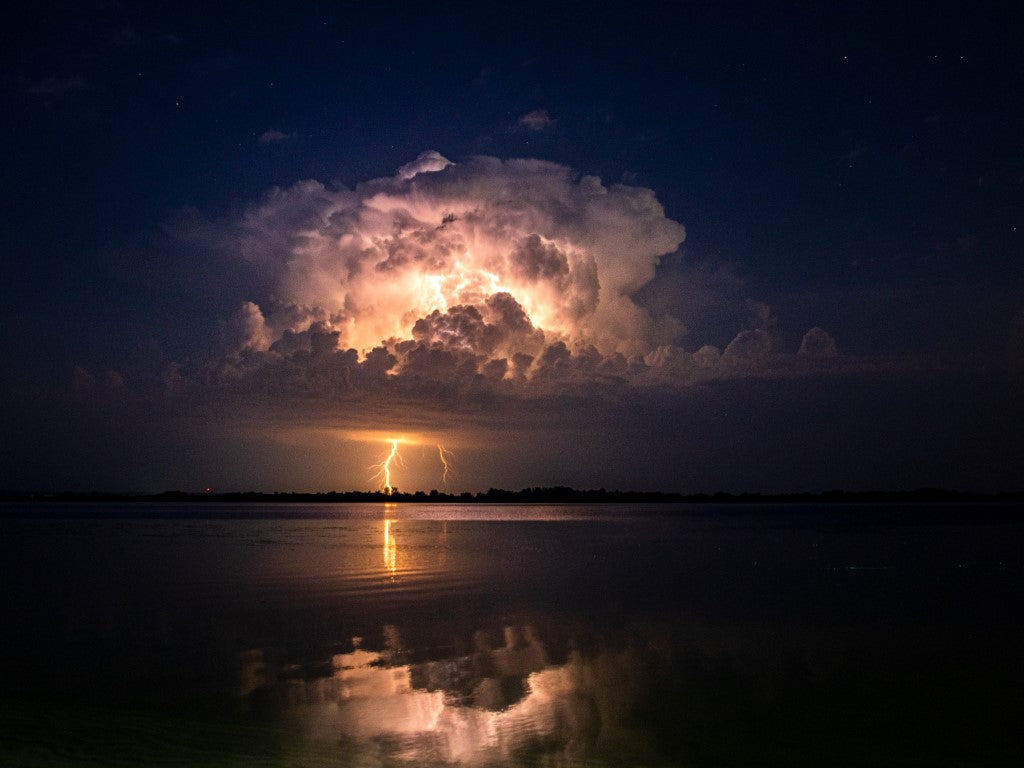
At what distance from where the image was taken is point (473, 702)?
1272 cm

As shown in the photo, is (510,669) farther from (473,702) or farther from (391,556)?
(391,556)

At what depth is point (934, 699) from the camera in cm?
1345

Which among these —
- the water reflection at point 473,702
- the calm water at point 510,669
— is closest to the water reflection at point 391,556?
the calm water at point 510,669

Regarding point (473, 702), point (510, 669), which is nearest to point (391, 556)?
point (510, 669)

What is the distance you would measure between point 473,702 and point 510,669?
2.51 m

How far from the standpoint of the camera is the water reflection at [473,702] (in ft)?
34.9

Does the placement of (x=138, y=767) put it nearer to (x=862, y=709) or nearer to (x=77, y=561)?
(x=862, y=709)

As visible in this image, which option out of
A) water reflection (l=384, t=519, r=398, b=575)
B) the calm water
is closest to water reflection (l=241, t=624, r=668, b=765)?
the calm water

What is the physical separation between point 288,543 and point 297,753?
43.6 m

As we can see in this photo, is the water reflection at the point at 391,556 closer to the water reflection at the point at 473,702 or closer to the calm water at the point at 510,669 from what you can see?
the calm water at the point at 510,669

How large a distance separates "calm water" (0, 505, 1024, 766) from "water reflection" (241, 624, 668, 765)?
0.06 meters

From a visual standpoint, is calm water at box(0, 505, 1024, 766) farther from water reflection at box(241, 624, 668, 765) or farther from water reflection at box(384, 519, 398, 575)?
water reflection at box(384, 519, 398, 575)

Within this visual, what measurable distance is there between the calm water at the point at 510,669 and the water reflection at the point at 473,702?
55mm

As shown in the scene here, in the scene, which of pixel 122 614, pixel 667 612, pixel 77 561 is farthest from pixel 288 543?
pixel 667 612
